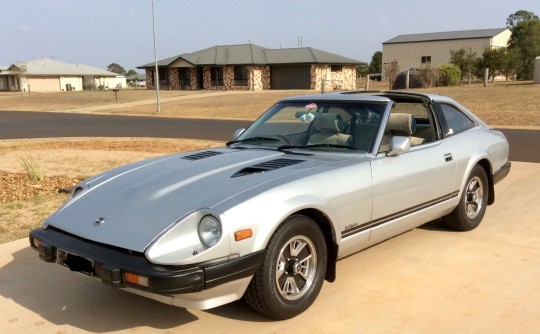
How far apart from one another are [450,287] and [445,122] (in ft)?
6.29

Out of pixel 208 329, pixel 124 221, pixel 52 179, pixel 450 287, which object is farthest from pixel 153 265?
pixel 52 179

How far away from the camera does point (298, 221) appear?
139 inches

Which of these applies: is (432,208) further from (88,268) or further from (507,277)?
(88,268)

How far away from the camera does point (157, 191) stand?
143 inches

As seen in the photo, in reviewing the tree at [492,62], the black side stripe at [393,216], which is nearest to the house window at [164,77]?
the tree at [492,62]

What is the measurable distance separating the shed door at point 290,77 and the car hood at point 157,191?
161 feet

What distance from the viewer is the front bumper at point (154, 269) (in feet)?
9.89

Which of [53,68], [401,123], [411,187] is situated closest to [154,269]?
[411,187]

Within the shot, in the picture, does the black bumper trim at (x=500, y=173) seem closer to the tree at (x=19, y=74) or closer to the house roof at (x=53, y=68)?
the tree at (x=19, y=74)

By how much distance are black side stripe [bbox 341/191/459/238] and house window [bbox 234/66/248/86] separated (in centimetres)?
4965

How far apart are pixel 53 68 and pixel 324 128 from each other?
262 ft

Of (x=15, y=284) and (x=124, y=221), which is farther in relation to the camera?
(x=15, y=284)

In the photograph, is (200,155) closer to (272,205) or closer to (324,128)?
(324,128)

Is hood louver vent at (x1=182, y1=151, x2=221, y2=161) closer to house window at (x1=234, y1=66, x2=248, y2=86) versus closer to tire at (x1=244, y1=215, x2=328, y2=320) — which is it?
tire at (x1=244, y1=215, x2=328, y2=320)
